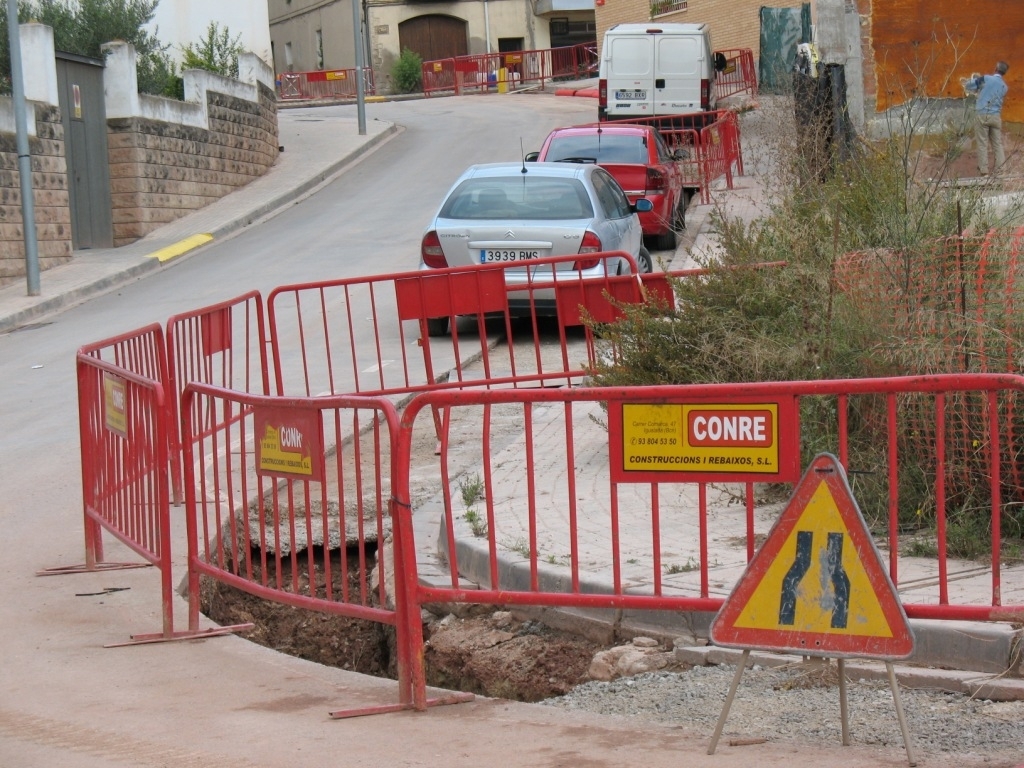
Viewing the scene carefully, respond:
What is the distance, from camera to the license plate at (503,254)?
12.3 metres

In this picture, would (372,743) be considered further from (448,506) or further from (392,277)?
(392,277)

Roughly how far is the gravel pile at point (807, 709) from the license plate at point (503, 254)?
756 centimetres

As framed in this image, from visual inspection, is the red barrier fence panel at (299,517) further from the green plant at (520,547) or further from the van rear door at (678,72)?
the van rear door at (678,72)

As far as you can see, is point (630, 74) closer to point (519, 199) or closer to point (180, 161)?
point (180, 161)

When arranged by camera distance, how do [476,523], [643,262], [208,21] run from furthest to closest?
[208,21], [643,262], [476,523]

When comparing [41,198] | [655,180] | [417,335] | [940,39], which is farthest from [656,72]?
[417,335]

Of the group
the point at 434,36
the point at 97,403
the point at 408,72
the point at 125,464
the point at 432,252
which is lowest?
the point at 125,464

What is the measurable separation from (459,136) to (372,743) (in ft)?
96.3

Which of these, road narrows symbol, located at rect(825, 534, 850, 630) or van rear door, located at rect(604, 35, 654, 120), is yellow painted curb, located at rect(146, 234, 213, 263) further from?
road narrows symbol, located at rect(825, 534, 850, 630)

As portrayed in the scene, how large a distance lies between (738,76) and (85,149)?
72.0 ft

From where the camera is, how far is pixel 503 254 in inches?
488

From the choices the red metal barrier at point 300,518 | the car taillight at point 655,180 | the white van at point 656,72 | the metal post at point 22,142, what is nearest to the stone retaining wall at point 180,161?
the metal post at point 22,142

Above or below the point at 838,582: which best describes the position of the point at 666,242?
above

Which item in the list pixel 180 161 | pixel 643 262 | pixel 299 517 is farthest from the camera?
pixel 180 161
